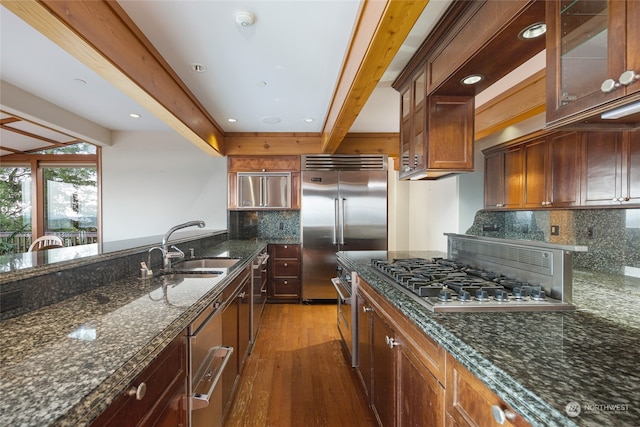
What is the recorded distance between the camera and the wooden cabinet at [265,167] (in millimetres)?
4297

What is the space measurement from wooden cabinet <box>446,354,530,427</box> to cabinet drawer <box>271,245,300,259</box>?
11.2 ft

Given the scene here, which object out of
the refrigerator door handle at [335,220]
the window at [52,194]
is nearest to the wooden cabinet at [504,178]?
the refrigerator door handle at [335,220]

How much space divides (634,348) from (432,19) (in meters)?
1.77

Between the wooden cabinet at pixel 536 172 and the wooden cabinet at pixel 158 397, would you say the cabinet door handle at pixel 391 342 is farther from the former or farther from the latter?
the wooden cabinet at pixel 536 172

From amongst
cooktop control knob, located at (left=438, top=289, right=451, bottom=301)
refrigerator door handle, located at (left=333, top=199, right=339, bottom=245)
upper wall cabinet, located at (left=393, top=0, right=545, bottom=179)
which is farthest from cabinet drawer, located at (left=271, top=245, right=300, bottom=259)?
cooktop control knob, located at (left=438, top=289, right=451, bottom=301)

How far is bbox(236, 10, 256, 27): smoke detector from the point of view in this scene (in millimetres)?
1674

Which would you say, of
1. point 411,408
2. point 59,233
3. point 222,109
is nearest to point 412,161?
point 411,408

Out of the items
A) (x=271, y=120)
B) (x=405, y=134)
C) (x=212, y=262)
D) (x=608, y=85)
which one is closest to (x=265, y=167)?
(x=271, y=120)

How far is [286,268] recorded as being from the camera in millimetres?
4211

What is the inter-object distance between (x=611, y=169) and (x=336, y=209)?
2.90 metres

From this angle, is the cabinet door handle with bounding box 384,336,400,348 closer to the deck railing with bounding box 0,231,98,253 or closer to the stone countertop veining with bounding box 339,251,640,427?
the stone countertop veining with bounding box 339,251,640,427

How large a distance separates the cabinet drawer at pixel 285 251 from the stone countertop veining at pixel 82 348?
2809mm

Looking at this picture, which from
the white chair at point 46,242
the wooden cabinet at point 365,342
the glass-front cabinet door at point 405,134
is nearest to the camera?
the wooden cabinet at point 365,342

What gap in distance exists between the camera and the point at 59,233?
462 centimetres
